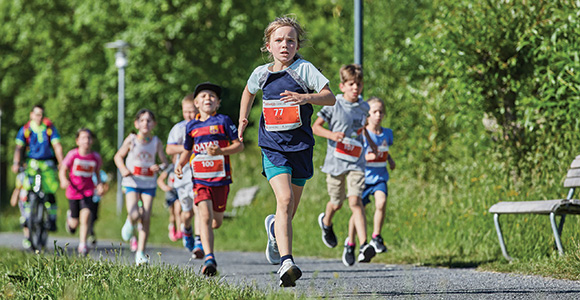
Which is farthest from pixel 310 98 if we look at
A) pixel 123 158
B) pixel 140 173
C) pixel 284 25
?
pixel 123 158

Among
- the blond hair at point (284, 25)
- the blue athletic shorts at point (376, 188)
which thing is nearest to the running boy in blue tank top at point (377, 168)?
the blue athletic shorts at point (376, 188)

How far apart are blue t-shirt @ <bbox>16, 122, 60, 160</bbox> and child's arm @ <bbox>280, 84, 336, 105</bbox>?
6.78m

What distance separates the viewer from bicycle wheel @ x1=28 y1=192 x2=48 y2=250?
39.7 feet

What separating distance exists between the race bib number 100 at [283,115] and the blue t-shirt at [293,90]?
0.04 meters

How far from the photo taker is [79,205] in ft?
38.3

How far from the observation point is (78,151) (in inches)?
456

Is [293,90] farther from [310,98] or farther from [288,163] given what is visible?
[288,163]

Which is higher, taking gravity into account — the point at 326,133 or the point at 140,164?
Result: the point at 326,133

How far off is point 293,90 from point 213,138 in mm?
1976

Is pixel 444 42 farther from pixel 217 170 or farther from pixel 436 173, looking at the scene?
pixel 436 173

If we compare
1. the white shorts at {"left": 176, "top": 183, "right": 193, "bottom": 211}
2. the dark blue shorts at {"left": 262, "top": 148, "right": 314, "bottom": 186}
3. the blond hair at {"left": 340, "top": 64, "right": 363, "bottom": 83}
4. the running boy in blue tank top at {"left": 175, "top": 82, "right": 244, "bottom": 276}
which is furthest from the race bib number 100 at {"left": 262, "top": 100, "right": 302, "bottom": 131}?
the white shorts at {"left": 176, "top": 183, "right": 193, "bottom": 211}

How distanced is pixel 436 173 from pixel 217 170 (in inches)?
329

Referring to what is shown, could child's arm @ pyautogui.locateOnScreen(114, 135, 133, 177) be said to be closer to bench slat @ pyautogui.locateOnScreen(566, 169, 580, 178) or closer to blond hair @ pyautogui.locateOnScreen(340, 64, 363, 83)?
blond hair @ pyautogui.locateOnScreen(340, 64, 363, 83)

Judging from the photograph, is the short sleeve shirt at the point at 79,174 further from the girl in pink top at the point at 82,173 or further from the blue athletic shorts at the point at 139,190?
the blue athletic shorts at the point at 139,190
